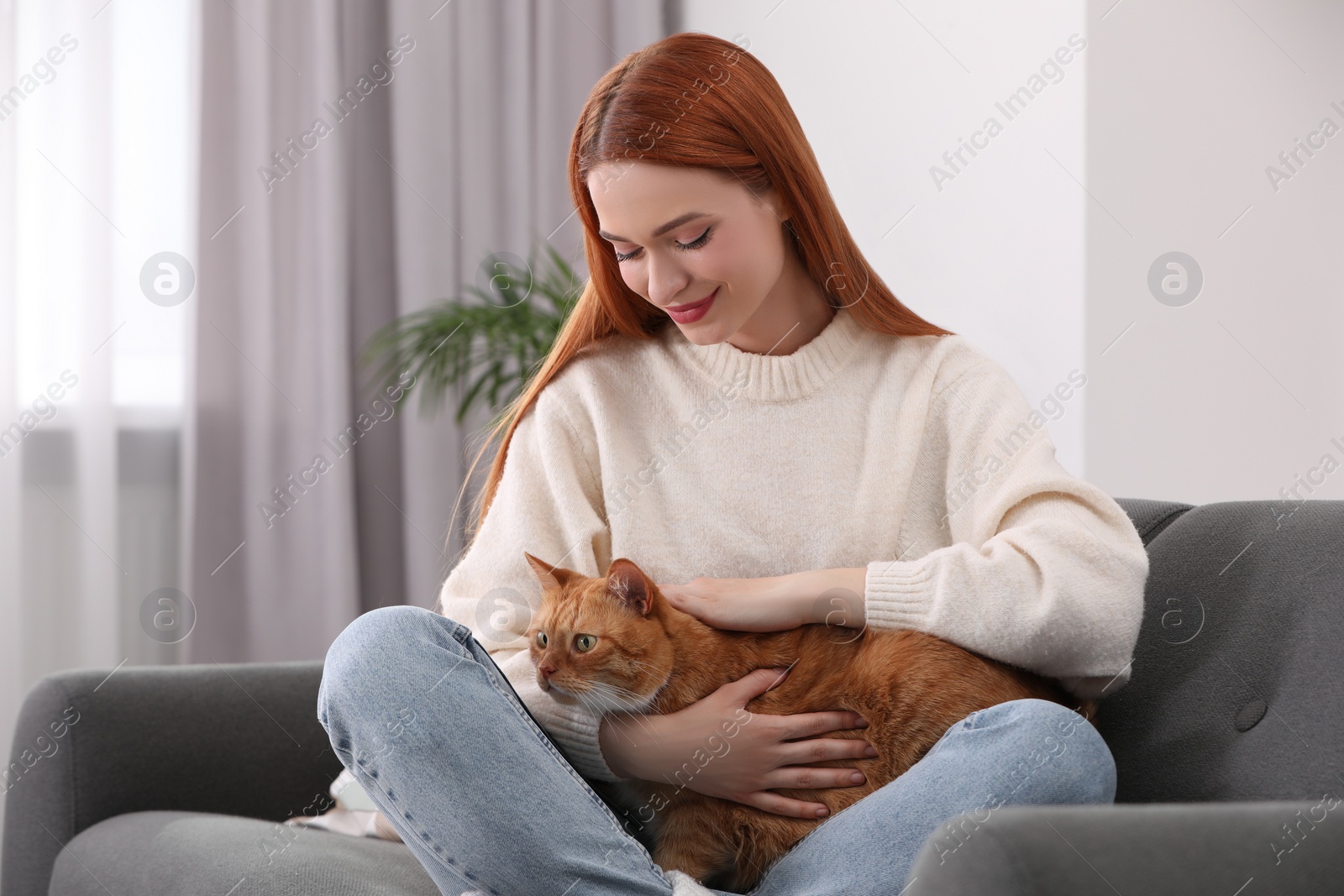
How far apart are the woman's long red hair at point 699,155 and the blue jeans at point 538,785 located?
0.43 meters

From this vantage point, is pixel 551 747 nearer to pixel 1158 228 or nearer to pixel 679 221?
pixel 679 221

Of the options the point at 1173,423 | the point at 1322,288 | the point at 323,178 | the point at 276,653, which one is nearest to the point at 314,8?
the point at 323,178

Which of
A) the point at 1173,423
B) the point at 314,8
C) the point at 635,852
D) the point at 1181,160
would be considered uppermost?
the point at 314,8

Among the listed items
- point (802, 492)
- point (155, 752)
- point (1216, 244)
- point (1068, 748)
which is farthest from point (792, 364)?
point (1216, 244)

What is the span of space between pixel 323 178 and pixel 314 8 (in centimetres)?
42

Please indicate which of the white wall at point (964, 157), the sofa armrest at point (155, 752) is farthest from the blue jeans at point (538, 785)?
the white wall at point (964, 157)

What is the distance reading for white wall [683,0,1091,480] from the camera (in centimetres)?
199

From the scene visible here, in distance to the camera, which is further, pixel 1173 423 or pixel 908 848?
pixel 1173 423

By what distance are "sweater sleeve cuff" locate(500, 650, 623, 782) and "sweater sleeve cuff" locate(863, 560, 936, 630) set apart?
12.3 inches

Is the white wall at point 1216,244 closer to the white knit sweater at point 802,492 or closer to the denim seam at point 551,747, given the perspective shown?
the white knit sweater at point 802,492

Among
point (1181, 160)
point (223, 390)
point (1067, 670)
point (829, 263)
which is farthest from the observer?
point (223, 390)

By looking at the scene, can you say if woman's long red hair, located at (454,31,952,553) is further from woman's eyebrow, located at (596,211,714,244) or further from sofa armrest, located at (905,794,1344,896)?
sofa armrest, located at (905,794,1344,896)

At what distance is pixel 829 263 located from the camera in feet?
4.40

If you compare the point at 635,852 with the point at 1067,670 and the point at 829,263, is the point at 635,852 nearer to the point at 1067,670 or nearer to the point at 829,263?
the point at 1067,670
